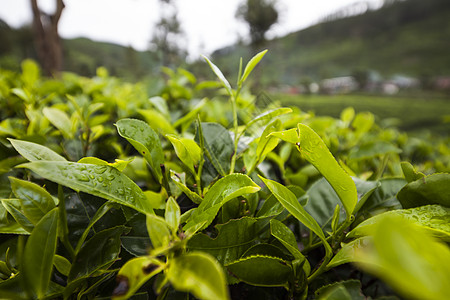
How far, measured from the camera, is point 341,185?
459 millimetres

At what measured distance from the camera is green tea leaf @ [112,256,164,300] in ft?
1.07

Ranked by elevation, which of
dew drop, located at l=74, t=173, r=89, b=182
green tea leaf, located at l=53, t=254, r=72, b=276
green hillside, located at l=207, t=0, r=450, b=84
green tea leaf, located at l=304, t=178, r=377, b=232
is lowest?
green hillside, located at l=207, t=0, r=450, b=84

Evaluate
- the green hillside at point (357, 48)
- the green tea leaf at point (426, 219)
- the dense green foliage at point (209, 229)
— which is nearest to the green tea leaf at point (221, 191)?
the dense green foliage at point (209, 229)

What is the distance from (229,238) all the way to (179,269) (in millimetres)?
171

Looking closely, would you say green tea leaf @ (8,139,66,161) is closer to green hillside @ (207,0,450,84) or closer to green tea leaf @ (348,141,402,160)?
green tea leaf @ (348,141,402,160)

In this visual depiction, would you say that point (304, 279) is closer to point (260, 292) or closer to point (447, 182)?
point (260, 292)

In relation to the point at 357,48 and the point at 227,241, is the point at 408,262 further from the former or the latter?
the point at 357,48

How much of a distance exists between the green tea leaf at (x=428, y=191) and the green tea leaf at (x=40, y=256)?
0.67 meters

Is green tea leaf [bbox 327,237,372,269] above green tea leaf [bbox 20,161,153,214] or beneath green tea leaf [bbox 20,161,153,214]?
beneath

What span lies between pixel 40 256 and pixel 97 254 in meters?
0.10

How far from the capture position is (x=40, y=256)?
1.27ft

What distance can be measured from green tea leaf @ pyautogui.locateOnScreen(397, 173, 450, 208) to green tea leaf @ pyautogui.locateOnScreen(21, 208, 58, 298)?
0.67 meters

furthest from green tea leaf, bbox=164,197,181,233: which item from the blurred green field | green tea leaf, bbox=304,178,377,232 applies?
the blurred green field

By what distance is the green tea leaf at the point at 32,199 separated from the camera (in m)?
0.45
